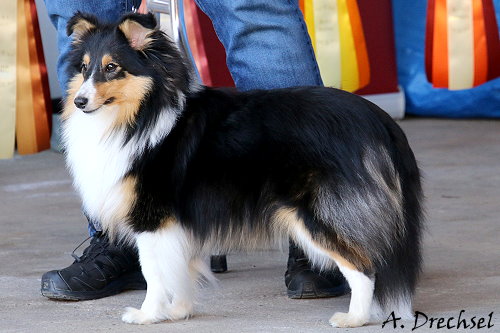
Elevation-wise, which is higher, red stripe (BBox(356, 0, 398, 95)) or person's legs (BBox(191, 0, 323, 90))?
person's legs (BBox(191, 0, 323, 90))

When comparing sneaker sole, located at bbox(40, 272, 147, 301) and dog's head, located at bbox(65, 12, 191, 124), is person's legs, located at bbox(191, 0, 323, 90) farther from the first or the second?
sneaker sole, located at bbox(40, 272, 147, 301)

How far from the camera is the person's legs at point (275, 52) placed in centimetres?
304

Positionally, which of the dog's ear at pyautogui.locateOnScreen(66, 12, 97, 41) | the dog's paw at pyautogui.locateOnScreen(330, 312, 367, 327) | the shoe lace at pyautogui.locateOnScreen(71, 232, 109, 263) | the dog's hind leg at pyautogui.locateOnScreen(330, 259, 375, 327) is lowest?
the shoe lace at pyautogui.locateOnScreen(71, 232, 109, 263)

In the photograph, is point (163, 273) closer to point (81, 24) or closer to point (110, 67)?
point (110, 67)

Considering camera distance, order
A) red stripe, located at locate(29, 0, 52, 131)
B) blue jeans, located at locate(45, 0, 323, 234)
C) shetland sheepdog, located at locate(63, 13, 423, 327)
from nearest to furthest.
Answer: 1. shetland sheepdog, located at locate(63, 13, 423, 327)
2. blue jeans, located at locate(45, 0, 323, 234)
3. red stripe, located at locate(29, 0, 52, 131)

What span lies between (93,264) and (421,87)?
375 cm

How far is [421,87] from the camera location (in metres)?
6.38

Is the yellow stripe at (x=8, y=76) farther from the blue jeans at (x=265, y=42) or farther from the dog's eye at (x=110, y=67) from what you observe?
the dog's eye at (x=110, y=67)

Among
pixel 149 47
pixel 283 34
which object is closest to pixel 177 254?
pixel 149 47

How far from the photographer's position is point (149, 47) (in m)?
2.82

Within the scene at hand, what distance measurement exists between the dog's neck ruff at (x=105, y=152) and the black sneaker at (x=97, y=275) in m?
0.29

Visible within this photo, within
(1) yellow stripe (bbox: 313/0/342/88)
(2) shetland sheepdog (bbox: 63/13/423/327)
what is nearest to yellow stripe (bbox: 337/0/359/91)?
(1) yellow stripe (bbox: 313/0/342/88)

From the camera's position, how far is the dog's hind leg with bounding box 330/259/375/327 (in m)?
2.70

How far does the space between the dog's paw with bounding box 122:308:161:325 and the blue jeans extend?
0.86 m
